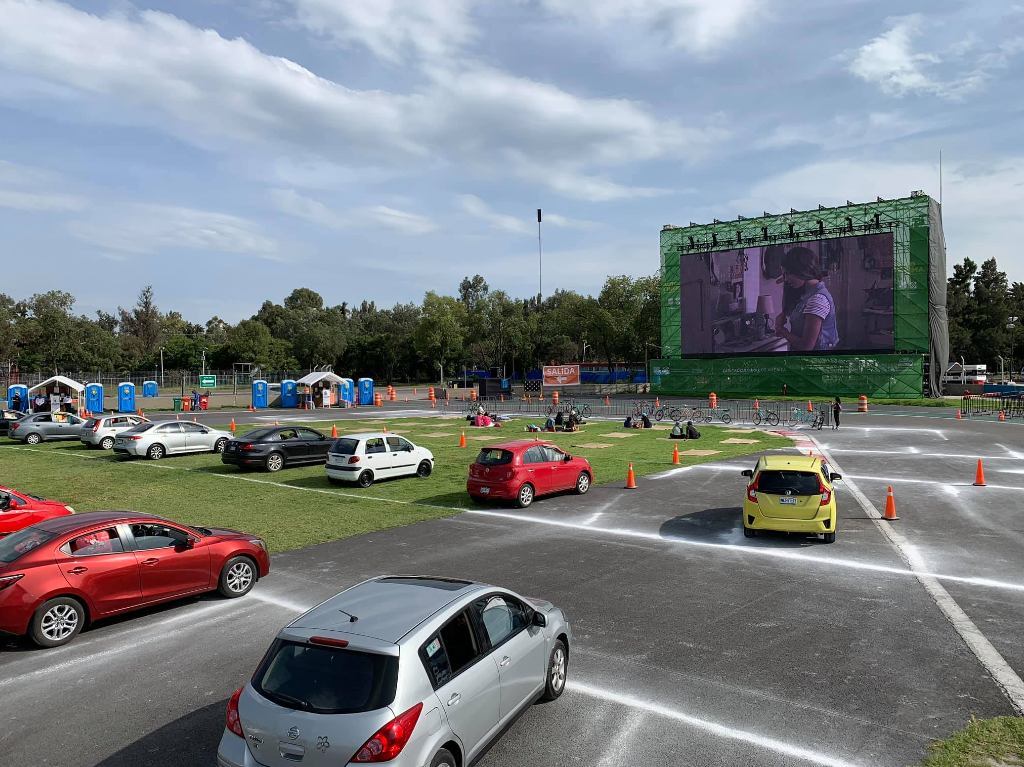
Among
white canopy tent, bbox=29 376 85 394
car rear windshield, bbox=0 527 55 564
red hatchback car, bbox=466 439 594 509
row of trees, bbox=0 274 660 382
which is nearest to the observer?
car rear windshield, bbox=0 527 55 564

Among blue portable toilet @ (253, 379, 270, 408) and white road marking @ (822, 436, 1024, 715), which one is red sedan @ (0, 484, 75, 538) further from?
blue portable toilet @ (253, 379, 270, 408)

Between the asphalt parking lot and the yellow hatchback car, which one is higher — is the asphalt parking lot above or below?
below

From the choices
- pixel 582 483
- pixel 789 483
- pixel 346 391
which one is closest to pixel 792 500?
pixel 789 483

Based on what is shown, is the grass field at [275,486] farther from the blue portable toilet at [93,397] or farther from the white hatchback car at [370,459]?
the blue portable toilet at [93,397]

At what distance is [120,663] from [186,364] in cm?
10717

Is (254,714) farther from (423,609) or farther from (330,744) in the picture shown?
(423,609)

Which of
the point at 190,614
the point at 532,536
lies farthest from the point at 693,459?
the point at 190,614

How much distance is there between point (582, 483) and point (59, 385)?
42825 mm

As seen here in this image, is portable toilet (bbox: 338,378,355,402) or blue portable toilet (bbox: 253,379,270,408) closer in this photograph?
blue portable toilet (bbox: 253,379,270,408)

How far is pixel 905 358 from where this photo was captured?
208 ft

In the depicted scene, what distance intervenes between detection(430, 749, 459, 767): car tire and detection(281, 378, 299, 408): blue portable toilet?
190ft

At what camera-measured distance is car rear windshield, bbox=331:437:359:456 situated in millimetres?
20375

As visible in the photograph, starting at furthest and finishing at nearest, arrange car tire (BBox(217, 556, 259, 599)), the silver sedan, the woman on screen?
the woman on screen < the silver sedan < car tire (BBox(217, 556, 259, 599))

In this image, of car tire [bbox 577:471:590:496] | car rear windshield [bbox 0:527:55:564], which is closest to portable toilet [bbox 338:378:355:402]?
car tire [bbox 577:471:590:496]
